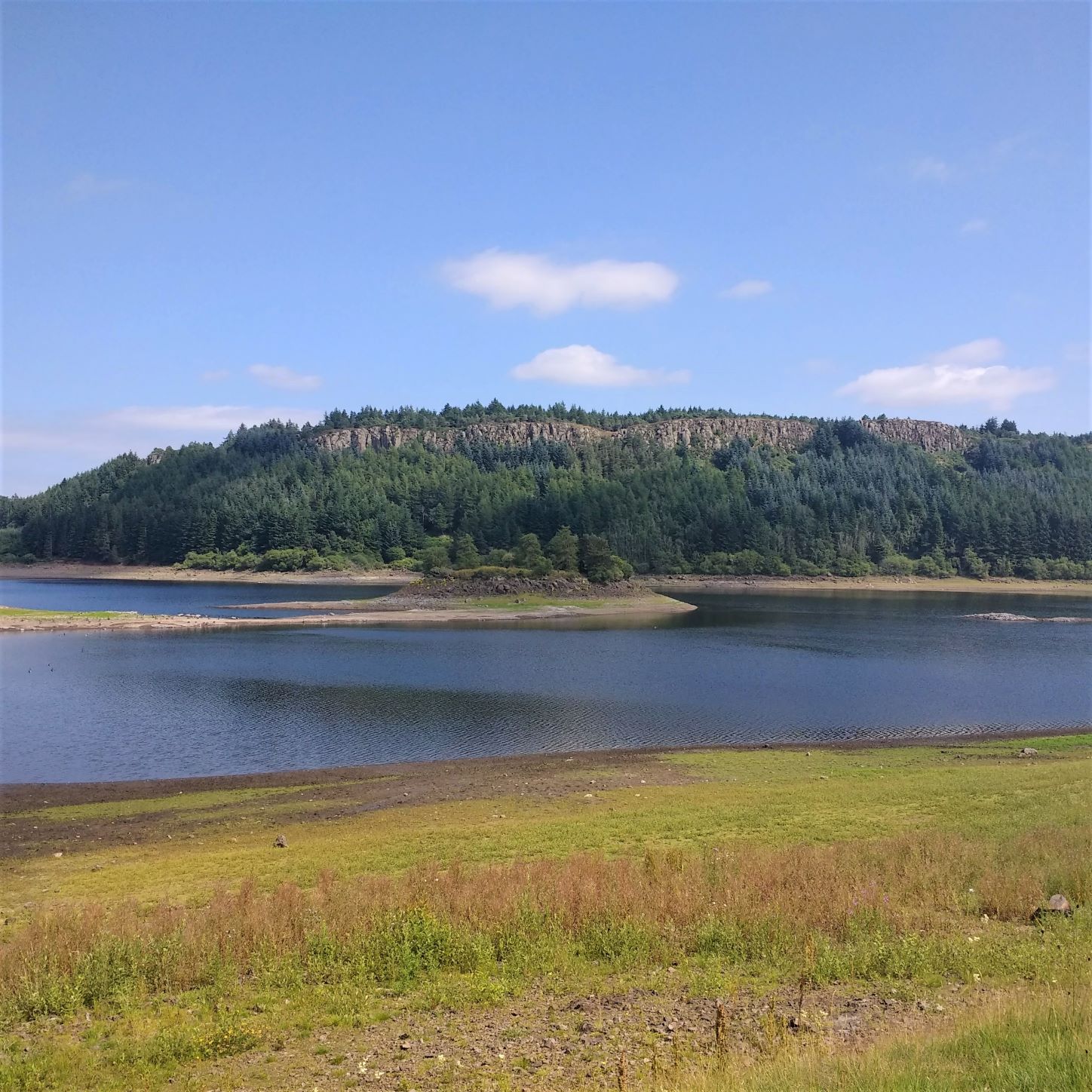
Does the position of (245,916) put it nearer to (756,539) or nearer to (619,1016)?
(619,1016)

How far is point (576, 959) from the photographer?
11445mm

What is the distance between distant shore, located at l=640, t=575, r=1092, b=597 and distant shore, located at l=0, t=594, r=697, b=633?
44808 millimetres

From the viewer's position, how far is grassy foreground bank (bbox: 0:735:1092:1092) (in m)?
8.54

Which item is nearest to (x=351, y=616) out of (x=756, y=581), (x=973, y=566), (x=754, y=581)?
(x=754, y=581)

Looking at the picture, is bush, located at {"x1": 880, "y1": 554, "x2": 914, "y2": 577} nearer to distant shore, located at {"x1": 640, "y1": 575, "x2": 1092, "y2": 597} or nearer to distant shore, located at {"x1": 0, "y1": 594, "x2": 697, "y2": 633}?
distant shore, located at {"x1": 640, "y1": 575, "x2": 1092, "y2": 597}

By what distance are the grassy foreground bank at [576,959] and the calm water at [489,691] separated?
1756 centimetres

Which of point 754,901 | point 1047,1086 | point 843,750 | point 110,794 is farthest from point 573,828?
point 843,750

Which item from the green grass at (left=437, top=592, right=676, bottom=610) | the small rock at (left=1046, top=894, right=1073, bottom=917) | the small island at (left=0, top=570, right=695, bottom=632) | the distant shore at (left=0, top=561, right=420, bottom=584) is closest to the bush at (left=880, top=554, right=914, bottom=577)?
the small island at (left=0, top=570, right=695, bottom=632)

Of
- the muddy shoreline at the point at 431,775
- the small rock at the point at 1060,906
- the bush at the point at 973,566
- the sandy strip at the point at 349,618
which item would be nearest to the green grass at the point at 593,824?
the muddy shoreline at the point at 431,775

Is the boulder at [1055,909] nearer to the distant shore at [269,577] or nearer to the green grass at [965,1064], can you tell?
the green grass at [965,1064]

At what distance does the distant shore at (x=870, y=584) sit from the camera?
164 metres

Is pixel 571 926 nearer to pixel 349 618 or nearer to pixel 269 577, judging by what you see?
pixel 349 618

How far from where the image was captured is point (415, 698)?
162 ft

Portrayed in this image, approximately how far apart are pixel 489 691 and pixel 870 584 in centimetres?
14238
